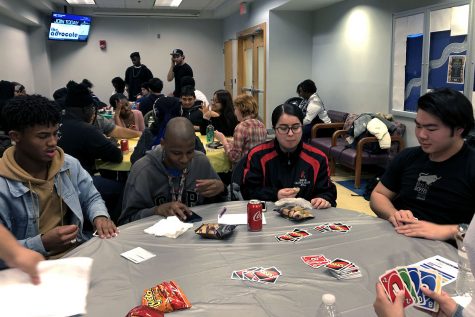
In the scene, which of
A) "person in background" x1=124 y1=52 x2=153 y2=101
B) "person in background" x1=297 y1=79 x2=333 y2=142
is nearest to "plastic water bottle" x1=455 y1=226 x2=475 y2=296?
"person in background" x1=297 y1=79 x2=333 y2=142

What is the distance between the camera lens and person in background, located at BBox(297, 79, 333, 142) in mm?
6676

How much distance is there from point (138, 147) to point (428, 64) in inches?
144

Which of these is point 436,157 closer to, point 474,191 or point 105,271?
point 474,191

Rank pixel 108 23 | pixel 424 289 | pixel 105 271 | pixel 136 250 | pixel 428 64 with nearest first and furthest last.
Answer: pixel 424 289, pixel 105 271, pixel 136 250, pixel 428 64, pixel 108 23

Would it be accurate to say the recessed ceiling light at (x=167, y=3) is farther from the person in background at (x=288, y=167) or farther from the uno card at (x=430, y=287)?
the uno card at (x=430, y=287)

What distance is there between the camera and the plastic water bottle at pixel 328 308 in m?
1.24

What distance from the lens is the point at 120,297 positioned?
1381mm

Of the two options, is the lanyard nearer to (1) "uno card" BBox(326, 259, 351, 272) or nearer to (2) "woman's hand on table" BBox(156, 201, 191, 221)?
(2) "woman's hand on table" BBox(156, 201, 191, 221)

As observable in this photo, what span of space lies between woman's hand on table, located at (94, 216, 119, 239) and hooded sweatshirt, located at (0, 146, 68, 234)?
0.20 meters

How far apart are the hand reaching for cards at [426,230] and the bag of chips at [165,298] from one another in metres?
1.08

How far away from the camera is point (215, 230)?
1853mm

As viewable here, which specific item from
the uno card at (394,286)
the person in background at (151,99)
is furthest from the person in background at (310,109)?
the uno card at (394,286)

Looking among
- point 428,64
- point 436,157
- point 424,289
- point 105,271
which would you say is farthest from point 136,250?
point 428,64

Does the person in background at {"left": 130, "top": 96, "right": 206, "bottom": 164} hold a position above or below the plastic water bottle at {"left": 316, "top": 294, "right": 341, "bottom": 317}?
above
